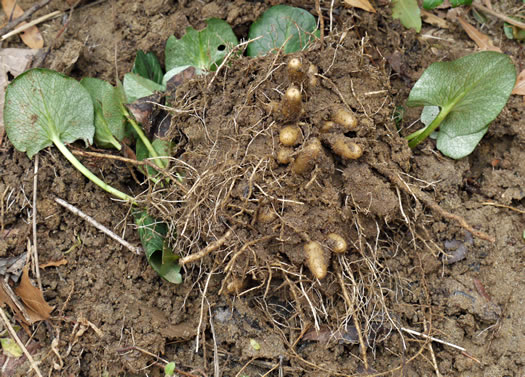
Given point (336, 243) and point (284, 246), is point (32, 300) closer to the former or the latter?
point (284, 246)

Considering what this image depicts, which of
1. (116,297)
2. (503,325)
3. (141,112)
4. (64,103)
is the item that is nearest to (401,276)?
(503,325)

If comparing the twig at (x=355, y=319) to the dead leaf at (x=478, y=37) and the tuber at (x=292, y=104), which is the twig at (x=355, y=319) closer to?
the tuber at (x=292, y=104)

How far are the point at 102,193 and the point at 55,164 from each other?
0.20 m

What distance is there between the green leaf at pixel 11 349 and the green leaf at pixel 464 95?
61.5 inches

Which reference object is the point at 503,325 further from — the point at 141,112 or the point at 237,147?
the point at 141,112

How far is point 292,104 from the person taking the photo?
61.7 inches

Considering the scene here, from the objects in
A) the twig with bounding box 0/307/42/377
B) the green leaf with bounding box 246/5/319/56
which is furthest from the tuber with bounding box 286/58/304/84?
the twig with bounding box 0/307/42/377

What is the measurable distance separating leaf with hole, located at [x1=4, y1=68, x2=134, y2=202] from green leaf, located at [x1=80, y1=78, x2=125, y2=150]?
33 mm

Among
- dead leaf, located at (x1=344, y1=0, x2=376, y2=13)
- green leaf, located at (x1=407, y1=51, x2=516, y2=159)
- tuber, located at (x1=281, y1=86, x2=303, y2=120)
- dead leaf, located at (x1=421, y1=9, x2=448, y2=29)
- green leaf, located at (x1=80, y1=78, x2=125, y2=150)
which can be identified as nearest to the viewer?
tuber, located at (x1=281, y1=86, x2=303, y2=120)

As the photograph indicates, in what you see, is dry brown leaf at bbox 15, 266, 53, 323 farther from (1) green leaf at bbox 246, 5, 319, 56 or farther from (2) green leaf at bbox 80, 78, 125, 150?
(1) green leaf at bbox 246, 5, 319, 56

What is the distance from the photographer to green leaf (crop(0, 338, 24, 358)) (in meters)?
1.66

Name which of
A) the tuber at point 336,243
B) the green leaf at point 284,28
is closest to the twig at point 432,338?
the tuber at point 336,243

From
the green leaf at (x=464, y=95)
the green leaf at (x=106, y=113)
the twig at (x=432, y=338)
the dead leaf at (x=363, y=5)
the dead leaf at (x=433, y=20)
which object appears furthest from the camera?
the dead leaf at (x=433, y=20)

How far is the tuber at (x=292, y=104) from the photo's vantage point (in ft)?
5.04
